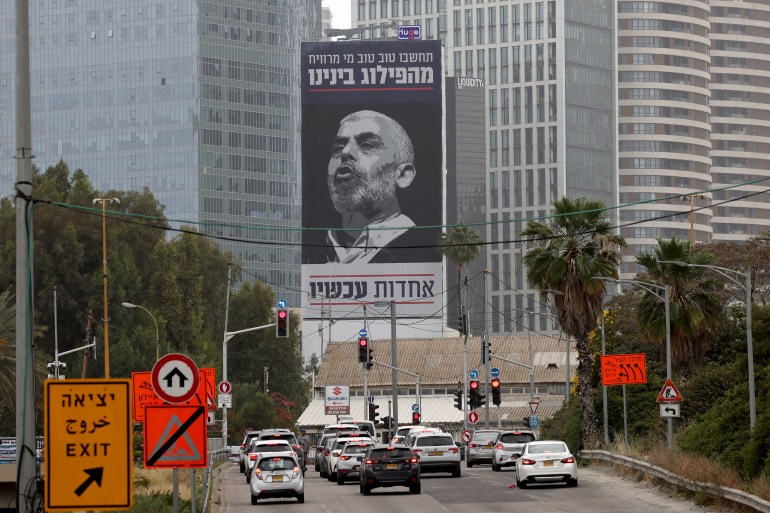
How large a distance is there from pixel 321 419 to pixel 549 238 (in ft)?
181

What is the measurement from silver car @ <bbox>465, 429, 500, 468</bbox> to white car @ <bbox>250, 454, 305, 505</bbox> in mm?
23227

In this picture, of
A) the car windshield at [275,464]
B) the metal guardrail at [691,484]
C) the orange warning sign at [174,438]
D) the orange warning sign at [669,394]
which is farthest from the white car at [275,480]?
the orange warning sign at [174,438]

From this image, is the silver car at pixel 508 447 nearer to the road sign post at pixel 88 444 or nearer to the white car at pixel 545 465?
the white car at pixel 545 465

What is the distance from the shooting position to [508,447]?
56156 millimetres

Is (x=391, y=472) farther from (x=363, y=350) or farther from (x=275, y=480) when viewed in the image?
(x=363, y=350)

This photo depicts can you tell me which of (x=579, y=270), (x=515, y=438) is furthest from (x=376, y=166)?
(x=515, y=438)

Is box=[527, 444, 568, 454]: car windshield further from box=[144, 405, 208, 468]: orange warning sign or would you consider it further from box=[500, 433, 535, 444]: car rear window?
box=[144, 405, 208, 468]: orange warning sign

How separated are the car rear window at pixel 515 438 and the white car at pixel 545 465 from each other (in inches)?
389

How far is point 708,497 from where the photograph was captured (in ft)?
116

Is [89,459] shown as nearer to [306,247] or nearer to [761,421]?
[761,421]

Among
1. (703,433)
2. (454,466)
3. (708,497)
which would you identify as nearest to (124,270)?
(454,466)

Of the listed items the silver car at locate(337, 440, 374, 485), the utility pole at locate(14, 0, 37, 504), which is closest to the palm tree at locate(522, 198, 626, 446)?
the silver car at locate(337, 440, 374, 485)

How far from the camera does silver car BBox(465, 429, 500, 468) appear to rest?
63875mm

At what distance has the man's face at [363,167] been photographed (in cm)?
14838
